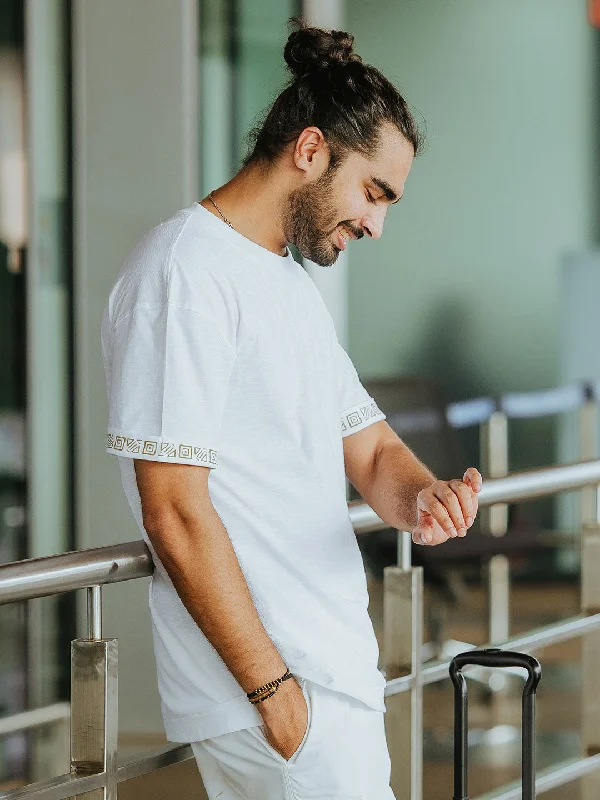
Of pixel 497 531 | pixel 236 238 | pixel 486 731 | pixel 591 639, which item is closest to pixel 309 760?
pixel 236 238

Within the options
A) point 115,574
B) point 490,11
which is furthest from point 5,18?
point 490,11

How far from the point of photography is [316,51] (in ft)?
4.83

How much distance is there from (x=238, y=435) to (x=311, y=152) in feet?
1.05

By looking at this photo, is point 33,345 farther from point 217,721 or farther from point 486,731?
point 217,721

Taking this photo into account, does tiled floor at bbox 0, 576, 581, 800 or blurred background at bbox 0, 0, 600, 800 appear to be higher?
blurred background at bbox 0, 0, 600, 800

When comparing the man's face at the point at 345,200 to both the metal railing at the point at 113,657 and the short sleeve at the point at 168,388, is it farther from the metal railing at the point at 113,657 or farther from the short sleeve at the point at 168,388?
the metal railing at the point at 113,657

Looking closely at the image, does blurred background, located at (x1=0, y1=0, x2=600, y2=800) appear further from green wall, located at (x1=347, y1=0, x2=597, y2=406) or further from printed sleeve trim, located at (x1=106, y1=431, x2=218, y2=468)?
printed sleeve trim, located at (x1=106, y1=431, x2=218, y2=468)

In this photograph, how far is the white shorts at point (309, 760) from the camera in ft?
4.50

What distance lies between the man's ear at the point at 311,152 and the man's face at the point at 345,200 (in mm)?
11

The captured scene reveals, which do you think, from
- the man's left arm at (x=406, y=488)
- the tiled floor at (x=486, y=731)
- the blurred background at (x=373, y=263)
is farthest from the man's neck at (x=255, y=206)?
the blurred background at (x=373, y=263)

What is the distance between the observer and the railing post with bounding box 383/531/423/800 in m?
1.79

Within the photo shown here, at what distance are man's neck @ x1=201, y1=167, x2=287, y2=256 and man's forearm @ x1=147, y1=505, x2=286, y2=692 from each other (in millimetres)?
317

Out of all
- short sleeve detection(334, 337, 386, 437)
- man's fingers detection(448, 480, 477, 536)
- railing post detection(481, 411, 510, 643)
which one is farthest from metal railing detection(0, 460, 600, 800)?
railing post detection(481, 411, 510, 643)

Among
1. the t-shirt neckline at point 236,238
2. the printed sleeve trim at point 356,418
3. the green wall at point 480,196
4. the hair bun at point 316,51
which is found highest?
the green wall at point 480,196
